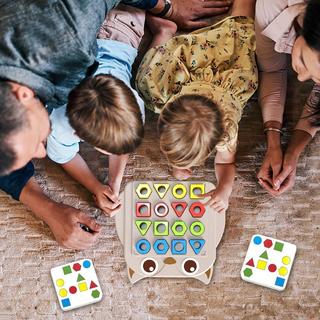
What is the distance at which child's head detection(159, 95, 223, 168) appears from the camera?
0.91 m

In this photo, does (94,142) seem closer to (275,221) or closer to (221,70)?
(221,70)

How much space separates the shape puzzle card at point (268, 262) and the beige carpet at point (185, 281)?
0.01 metres

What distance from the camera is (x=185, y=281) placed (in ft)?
3.60

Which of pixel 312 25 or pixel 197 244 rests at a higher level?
pixel 312 25

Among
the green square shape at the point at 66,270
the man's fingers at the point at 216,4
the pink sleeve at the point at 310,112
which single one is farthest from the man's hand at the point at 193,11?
the green square shape at the point at 66,270

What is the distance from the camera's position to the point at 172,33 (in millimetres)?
1184

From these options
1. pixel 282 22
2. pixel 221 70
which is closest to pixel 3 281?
pixel 221 70

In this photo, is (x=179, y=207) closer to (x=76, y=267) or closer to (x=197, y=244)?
Answer: (x=197, y=244)

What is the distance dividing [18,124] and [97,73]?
0.99 ft

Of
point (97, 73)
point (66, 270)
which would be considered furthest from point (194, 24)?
point (66, 270)

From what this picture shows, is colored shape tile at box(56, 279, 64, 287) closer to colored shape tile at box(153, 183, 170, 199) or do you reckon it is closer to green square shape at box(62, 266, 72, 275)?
green square shape at box(62, 266, 72, 275)

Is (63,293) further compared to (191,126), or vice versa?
(63,293)

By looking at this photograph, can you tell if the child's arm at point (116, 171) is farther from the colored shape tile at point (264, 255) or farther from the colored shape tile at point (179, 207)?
the colored shape tile at point (264, 255)

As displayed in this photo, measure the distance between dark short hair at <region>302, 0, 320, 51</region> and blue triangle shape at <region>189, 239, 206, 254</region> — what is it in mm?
478
